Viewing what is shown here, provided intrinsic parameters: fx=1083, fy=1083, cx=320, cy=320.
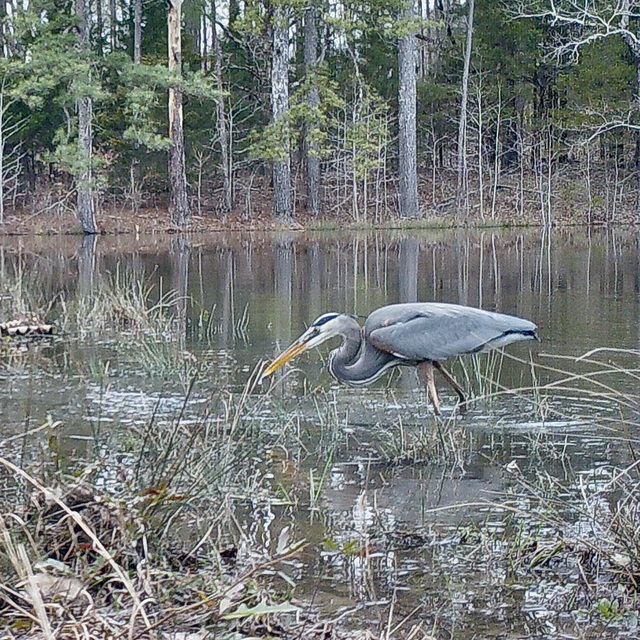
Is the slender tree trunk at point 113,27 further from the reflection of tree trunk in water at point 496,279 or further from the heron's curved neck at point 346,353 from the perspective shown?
the heron's curved neck at point 346,353

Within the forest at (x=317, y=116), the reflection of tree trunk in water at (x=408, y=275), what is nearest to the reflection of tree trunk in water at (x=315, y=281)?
the reflection of tree trunk in water at (x=408, y=275)

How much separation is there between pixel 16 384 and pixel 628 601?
17.6 feet

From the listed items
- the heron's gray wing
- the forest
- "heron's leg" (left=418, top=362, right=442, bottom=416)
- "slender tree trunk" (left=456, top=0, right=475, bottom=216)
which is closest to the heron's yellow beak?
the heron's gray wing

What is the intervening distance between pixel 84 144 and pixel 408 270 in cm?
1388

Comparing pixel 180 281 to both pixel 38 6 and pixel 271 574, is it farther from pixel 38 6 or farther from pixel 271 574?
pixel 38 6

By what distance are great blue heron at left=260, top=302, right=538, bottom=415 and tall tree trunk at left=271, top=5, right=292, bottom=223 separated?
2454 centimetres

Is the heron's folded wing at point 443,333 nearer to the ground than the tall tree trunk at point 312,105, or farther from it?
nearer to the ground

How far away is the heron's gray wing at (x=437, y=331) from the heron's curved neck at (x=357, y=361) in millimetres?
81

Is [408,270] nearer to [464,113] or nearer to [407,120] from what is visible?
[407,120]

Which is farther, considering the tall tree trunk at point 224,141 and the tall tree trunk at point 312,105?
the tall tree trunk at point 224,141

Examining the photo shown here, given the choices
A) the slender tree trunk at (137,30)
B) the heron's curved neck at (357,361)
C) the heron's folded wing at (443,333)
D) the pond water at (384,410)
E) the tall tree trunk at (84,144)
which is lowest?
the pond water at (384,410)

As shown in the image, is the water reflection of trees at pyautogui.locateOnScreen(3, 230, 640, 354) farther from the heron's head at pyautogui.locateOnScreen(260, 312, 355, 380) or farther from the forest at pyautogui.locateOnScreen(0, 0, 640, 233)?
the forest at pyautogui.locateOnScreen(0, 0, 640, 233)

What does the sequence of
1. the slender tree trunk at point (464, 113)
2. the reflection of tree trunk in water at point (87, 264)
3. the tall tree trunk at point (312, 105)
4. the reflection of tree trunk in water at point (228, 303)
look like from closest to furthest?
the reflection of tree trunk in water at point (228, 303) < the reflection of tree trunk in water at point (87, 264) < the tall tree trunk at point (312, 105) < the slender tree trunk at point (464, 113)

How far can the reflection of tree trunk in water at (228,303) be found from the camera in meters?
10.8
